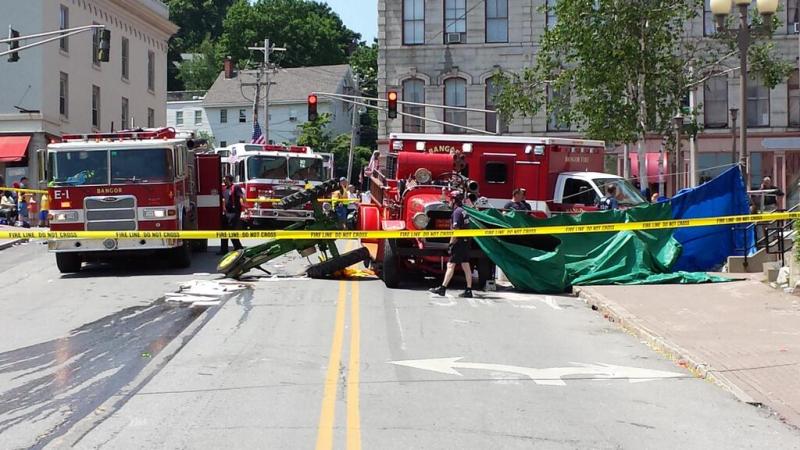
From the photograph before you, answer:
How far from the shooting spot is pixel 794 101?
48375mm

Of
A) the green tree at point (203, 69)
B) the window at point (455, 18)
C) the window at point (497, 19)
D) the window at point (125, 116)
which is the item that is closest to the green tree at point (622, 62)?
the window at point (497, 19)

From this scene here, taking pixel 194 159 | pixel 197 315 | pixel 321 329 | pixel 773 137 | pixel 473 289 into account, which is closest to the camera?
pixel 321 329

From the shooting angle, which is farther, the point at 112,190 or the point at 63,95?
the point at 63,95

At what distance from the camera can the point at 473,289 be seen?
1850 cm

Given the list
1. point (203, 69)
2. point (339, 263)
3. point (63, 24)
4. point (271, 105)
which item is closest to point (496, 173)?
point (339, 263)

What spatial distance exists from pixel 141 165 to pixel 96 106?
30.0 m

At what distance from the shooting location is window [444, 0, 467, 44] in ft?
167

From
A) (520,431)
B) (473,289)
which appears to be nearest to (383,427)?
(520,431)

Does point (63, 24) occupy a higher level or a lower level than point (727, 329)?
higher

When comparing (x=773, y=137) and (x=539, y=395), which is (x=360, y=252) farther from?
(x=773, y=137)

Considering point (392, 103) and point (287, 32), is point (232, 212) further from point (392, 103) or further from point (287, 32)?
point (287, 32)

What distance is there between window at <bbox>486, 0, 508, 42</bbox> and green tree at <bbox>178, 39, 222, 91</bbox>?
53189 mm

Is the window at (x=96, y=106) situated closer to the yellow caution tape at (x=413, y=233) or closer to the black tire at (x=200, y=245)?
the black tire at (x=200, y=245)

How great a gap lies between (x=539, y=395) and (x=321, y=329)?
4.35 metres
